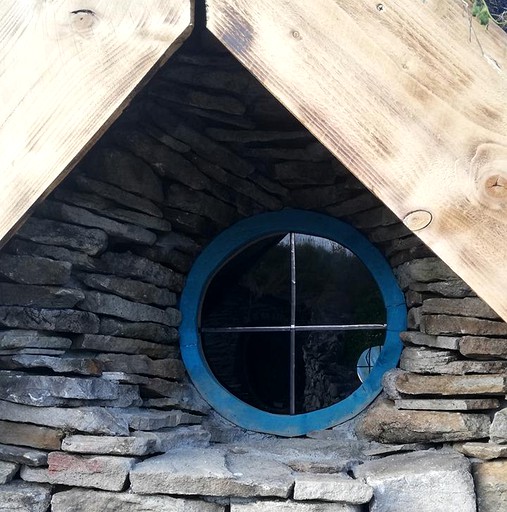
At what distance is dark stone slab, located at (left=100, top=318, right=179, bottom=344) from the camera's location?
2531mm

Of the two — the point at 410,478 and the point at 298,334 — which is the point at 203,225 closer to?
the point at 298,334

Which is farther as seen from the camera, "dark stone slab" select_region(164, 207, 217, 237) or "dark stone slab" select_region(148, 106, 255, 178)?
"dark stone slab" select_region(164, 207, 217, 237)

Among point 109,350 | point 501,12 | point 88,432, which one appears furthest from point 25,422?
point 501,12

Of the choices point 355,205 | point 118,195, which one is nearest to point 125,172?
point 118,195

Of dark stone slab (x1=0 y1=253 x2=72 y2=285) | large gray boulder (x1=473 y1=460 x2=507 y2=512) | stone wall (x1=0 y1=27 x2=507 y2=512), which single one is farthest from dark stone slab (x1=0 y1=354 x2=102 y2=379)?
large gray boulder (x1=473 y1=460 x2=507 y2=512)

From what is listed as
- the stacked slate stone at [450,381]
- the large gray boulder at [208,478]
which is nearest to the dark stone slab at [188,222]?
the stacked slate stone at [450,381]

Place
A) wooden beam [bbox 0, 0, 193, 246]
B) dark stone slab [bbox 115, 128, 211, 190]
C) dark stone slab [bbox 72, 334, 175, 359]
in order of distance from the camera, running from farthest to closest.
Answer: dark stone slab [bbox 115, 128, 211, 190] < dark stone slab [bbox 72, 334, 175, 359] < wooden beam [bbox 0, 0, 193, 246]

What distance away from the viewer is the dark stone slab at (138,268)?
2.58 m

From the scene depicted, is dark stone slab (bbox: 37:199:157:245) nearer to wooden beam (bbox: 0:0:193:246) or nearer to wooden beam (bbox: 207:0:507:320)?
wooden beam (bbox: 0:0:193:246)

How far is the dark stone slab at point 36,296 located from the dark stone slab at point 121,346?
0.15 meters

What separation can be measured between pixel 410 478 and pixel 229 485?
1.78 ft

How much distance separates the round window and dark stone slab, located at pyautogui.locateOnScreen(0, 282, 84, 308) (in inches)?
23.8

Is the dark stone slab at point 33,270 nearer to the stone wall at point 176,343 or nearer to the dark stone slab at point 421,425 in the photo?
the stone wall at point 176,343

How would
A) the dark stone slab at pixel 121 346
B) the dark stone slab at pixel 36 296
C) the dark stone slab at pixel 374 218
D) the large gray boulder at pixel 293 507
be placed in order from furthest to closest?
the dark stone slab at pixel 374 218
the dark stone slab at pixel 121 346
the dark stone slab at pixel 36 296
the large gray boulder at pixel 293 507
